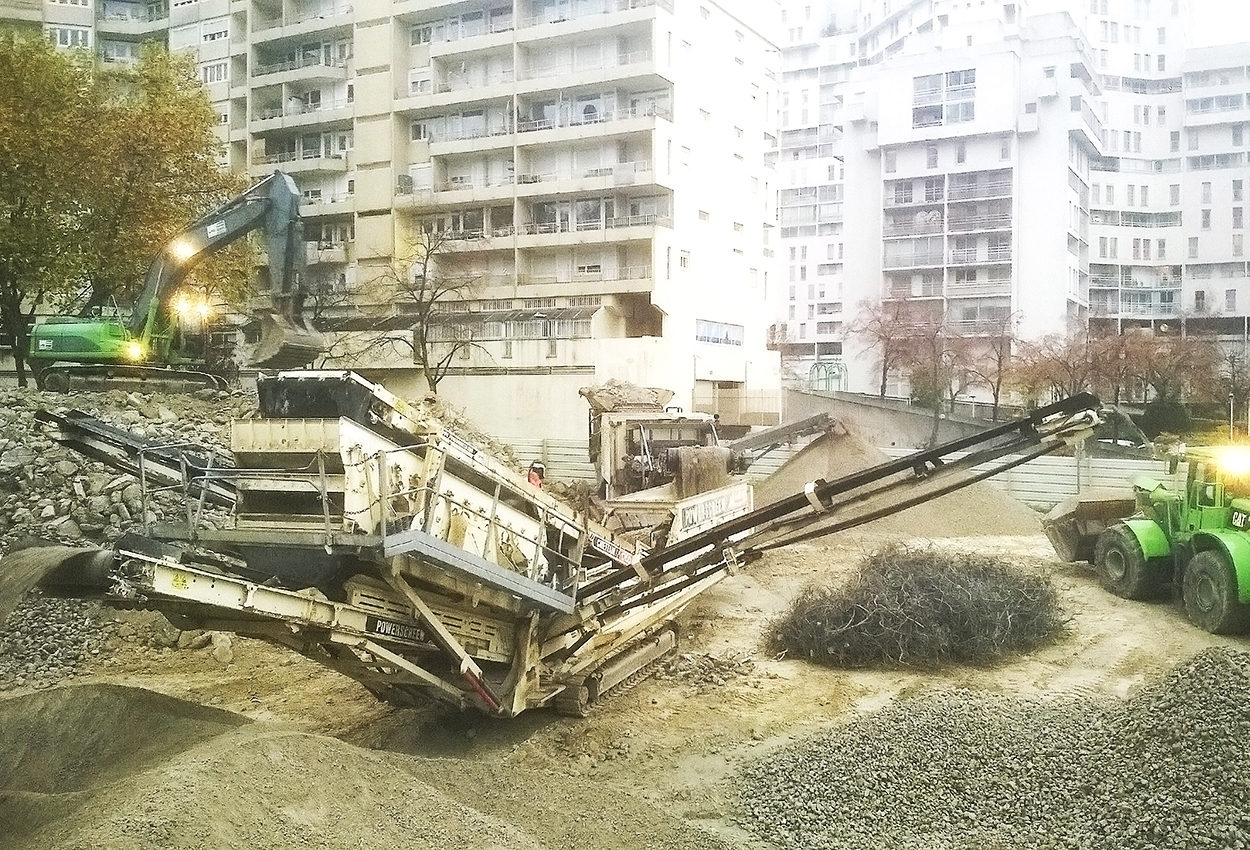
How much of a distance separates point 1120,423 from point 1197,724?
321 cm

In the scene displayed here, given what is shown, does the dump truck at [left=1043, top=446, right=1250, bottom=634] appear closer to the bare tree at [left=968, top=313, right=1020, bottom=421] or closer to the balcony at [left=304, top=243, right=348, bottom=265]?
the bare tree at [left=968, top=313, right=1020, bottom=421]

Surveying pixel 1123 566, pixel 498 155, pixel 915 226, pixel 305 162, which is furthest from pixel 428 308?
pixel 1123 566

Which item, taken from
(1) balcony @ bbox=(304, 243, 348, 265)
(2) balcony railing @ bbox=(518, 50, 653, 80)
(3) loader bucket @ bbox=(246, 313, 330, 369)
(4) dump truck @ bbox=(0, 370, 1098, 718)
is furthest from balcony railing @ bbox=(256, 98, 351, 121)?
(4) dump truck @ bbox=(0, 370, 1098, 718)

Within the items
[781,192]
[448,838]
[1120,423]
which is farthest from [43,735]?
[1120,423]

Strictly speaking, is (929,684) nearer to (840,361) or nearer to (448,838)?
(840,361)

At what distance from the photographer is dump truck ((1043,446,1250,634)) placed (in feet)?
19.5

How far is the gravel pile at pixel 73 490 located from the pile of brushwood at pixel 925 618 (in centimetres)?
474

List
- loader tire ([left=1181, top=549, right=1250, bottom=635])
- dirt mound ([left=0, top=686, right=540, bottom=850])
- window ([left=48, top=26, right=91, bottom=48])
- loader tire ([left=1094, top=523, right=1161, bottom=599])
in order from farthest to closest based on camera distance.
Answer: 1. loader tire ([left=1094, top=523, right=1161, bottom=599])
2. window ([left=48, top=26, right=91, bottom=48])
3. loader tire ([left=1181, top=549, right=1250, bottom=635])
4. dirt mound ([left=0, top=686, right=540, bottom=850])

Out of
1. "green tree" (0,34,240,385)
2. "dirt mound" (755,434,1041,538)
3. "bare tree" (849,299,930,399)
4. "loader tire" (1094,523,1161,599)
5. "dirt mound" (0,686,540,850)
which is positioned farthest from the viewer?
"dirt mound" (755,434,1041,538)

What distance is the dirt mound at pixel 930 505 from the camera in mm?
7953

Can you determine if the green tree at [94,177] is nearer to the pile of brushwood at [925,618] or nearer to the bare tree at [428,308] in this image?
the bare tree at [428,308]

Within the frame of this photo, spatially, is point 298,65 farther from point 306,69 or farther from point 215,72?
point 215,72

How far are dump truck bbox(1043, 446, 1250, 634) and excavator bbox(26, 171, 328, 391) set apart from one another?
6.71 metres

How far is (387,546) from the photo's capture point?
12.4 ft
